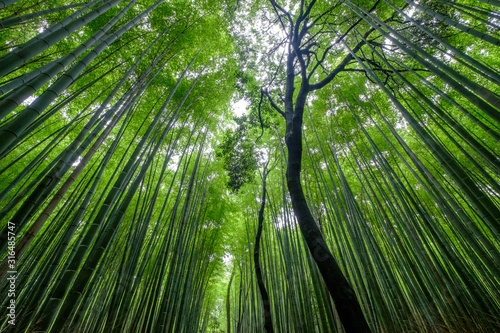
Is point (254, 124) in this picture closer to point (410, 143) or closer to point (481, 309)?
point (481, 309)

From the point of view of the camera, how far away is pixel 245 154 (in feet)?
13.9

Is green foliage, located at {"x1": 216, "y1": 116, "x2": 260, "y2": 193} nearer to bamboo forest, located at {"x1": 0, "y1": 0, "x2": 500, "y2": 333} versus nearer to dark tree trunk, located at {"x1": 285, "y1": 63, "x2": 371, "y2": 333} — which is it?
bamboo forest, located at {"x1": 0, "y1": 0, "x2": 500, "y2": 333}

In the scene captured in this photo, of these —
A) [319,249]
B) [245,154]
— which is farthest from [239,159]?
[319,249]

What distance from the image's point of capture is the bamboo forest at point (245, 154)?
139 centimetres

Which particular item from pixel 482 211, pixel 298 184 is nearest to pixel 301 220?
pixel 298 184

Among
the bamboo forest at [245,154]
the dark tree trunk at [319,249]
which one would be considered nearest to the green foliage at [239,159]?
the bamboo forest at [245,154]

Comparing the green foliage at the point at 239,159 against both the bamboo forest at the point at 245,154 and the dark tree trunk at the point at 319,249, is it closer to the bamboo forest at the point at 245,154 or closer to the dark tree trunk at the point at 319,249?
the bamboo forest at the point at 245,154

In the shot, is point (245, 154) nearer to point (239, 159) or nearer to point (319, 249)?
point (239, 159)

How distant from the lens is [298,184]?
1.92 m

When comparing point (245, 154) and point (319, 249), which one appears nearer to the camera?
point (319, 249)

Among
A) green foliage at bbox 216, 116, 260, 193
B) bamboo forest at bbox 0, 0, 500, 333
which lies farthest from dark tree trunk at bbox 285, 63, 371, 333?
green foliage at bbox 216, 116, 260, 193

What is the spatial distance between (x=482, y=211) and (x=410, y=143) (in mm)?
4371

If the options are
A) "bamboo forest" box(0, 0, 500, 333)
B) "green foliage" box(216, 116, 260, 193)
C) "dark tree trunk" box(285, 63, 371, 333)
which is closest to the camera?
"dark tree trunk" box(285, 63, 371, 333)

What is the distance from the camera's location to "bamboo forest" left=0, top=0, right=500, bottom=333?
4.57 feet
